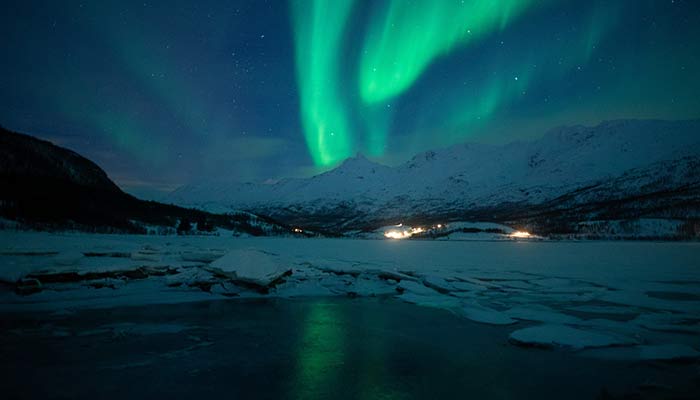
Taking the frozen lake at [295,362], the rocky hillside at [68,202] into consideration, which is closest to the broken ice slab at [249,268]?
the frozen lake at [295,362]

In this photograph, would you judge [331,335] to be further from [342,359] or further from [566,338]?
[566,338]

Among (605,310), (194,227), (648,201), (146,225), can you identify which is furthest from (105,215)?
(648,201)

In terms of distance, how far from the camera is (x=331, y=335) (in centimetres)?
1133

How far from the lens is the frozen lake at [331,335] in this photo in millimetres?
7551

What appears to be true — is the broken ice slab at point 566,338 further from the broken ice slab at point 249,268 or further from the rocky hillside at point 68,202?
the rocky hillside at point 68,202

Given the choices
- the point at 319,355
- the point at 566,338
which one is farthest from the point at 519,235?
the point at 319,355

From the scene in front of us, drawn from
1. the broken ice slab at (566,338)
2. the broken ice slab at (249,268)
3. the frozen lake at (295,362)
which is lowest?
the frozen lake at (295,362)

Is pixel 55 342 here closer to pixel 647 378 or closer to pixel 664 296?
pixel 647 378

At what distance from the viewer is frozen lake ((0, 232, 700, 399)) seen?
7551mm

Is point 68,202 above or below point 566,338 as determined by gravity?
above

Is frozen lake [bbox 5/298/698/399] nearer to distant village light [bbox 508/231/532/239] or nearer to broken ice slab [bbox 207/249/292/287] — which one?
broken ice slab [bbox 207/249/292/287]

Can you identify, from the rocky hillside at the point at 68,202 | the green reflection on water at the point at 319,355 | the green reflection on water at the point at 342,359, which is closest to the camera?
the green reflection on water at the point at 342,359

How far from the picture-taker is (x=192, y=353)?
373 inches

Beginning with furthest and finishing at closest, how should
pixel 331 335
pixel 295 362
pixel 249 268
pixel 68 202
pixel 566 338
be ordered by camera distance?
pixel 68 202
pixel 249 268
pixel 331 335
pixel 566 338
pixel 295 362
